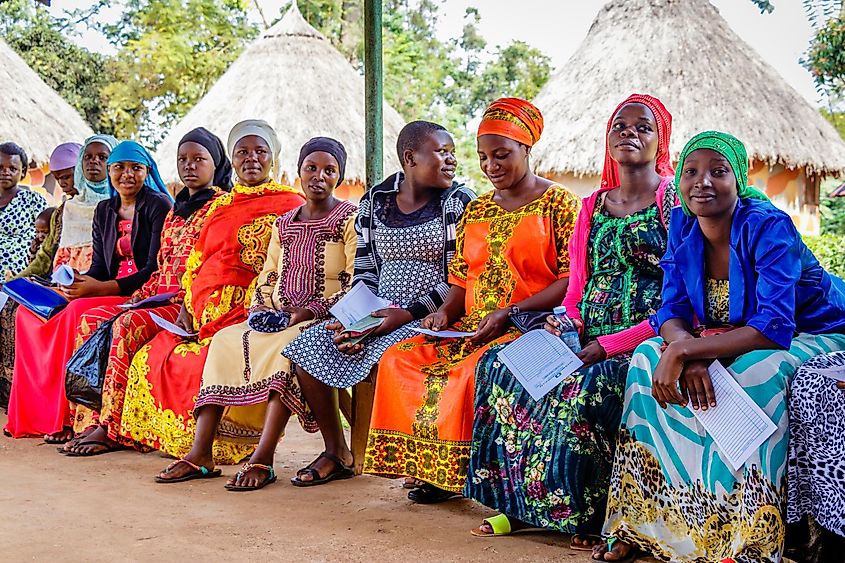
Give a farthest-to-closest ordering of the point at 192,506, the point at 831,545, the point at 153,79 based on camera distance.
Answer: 1. the point at 153,79
2. the point at 192,506
3. the point at 831,545

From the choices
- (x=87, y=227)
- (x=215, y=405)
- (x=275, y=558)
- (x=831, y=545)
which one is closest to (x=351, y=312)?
(x=215, y=405)

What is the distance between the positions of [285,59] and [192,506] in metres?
12.7

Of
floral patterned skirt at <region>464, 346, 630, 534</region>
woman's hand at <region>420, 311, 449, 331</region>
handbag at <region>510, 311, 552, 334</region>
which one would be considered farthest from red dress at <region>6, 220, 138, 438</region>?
floral patterned skirt at <region>464, 346, 630, 534</region>

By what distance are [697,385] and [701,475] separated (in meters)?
0.30

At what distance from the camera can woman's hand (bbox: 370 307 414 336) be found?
4.64 metres

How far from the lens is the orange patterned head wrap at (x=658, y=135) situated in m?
3.97

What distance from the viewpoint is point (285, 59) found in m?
16.0

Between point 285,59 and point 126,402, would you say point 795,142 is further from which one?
point 126,402

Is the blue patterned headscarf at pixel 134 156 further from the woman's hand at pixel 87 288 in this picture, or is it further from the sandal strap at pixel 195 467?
the sandal strap at pixel 195 467

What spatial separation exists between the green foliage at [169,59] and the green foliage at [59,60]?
1.36 ft

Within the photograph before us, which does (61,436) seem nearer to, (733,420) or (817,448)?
(733,420)

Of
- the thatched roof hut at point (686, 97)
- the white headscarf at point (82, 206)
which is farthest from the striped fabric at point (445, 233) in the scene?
the thatched roof hut at point (686, 97)

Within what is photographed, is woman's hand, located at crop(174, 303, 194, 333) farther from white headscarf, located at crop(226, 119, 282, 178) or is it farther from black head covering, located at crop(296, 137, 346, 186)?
black head covering, located at crop(296, 137, 346, 186)

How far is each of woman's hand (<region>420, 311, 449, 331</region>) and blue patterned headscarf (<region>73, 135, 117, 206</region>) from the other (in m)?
3.27
